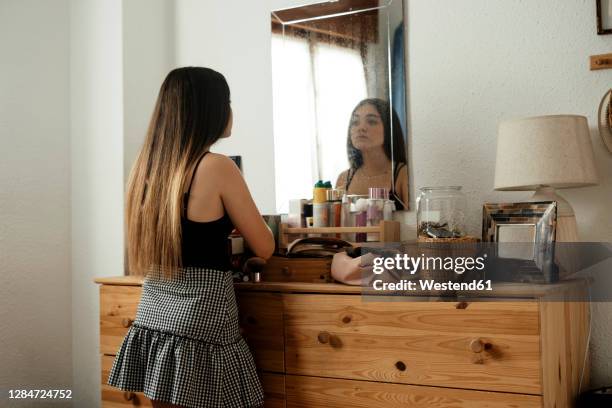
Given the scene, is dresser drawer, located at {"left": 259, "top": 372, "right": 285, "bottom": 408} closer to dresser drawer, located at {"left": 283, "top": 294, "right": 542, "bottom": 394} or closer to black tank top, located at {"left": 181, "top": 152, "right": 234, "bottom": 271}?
dresser drawer, located at {"left": 283, "top": 294, "right": 542, "bottom": 394}

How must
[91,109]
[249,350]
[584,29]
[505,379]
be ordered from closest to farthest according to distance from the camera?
[505,379] < [249,350] < [584,29] < [91,109]

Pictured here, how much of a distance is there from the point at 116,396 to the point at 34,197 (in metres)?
1.00

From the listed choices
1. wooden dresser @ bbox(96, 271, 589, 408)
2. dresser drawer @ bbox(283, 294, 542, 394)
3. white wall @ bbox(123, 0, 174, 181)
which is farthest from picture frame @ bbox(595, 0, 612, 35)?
white wall @ bbox(123, 0, 174, 181)

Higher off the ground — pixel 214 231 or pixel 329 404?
pixel 214 231

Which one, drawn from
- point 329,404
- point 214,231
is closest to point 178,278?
point 214,231

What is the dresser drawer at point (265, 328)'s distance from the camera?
185cm

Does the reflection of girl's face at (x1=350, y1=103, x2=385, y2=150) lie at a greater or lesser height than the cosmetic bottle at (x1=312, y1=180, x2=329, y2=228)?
greater

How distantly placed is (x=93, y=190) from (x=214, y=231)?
119 centimetres

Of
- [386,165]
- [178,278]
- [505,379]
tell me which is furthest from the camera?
[386,165]

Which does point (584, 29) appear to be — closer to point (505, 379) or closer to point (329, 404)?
point (505, 379)

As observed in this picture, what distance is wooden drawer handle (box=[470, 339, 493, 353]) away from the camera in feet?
5.04

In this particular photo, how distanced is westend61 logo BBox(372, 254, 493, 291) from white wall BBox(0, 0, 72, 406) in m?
1.61

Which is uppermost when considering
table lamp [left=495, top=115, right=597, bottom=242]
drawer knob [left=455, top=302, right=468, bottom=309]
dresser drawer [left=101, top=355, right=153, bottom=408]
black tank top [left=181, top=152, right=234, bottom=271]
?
table lamp [left=495, top=115, right=597, bottom=242]

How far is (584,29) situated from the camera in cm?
201
